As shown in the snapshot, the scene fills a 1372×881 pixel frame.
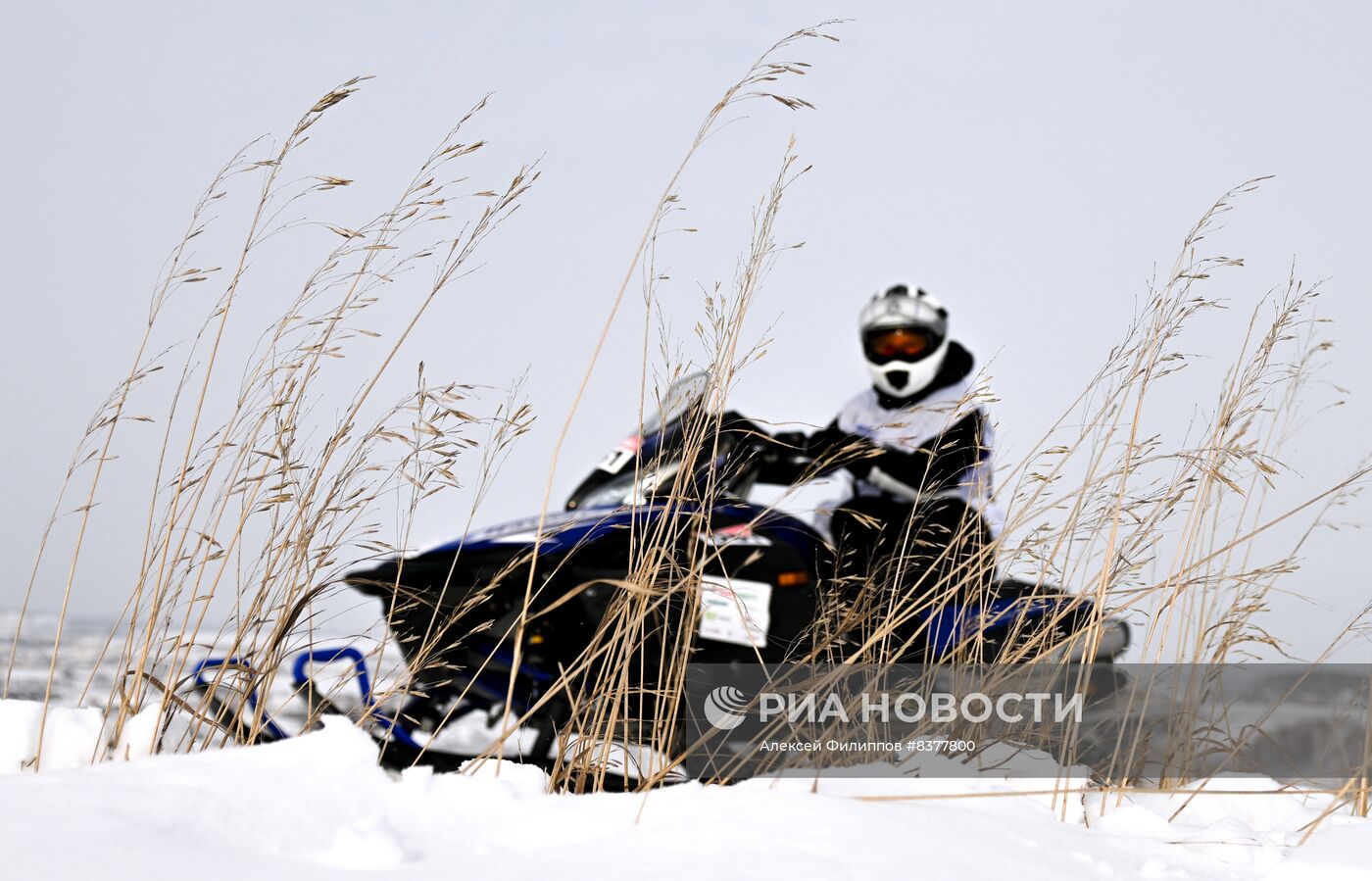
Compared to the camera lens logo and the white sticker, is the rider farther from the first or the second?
the camera lens logo

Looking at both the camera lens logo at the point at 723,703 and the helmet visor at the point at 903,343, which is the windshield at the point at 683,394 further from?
the helmet visor at the point at 903,343

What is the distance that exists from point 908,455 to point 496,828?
2177mm

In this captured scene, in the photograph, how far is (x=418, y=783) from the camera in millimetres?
1229

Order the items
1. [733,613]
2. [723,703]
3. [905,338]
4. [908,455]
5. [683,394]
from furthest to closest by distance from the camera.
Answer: [905,338]
[908,455]
[733,613]
[723,703]
[683,394]

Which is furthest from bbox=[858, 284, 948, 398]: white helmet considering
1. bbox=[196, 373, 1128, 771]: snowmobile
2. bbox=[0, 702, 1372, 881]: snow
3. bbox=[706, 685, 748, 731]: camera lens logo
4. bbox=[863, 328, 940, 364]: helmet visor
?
bbox=[0, 702, 1372, 881]: snow

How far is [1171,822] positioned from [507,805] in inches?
48.3

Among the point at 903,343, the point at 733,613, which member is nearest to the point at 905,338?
the point at 903,343

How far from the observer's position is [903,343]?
11.8ft

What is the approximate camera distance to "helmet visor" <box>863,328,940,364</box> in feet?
11.7

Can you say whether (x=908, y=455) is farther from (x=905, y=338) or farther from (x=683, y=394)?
(x=683, y=394)

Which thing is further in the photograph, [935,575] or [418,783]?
[935,575]

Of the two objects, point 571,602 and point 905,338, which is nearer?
point 571,602

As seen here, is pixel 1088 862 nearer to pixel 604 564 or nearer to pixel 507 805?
pixel 507 805

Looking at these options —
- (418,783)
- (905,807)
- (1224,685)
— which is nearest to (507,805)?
(418,783)
